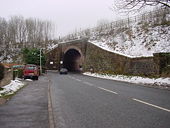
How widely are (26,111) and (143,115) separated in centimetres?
397

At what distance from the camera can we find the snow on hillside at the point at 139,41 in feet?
106

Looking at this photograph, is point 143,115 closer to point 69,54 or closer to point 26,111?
point 26,111

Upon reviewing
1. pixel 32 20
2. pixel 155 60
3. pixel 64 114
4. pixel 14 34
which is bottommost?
pixel 64 114

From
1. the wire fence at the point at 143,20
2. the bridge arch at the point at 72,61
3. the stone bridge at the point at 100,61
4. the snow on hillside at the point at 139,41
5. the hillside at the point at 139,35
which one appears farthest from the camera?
the bridge arch at the point at 72,61

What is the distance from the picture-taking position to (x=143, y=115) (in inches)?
249

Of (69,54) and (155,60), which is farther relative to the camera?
(69,54)

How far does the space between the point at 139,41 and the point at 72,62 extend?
1397 inches

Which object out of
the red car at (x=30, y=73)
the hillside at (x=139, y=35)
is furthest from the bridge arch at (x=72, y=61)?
the red car at (x=30, y=73)

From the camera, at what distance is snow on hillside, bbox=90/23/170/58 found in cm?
3221

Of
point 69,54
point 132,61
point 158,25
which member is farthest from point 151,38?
point 69,54

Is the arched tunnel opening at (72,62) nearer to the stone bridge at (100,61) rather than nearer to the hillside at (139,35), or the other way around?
the stone bridge at (100,61)

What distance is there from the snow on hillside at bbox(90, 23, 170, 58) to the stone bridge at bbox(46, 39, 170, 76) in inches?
75.0

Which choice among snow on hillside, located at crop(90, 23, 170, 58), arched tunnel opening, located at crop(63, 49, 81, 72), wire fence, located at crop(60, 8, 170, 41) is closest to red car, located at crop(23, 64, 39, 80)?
snow on hillside, located at crop(90, 23, 170, 58)

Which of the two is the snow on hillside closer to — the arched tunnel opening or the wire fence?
the wire fence
